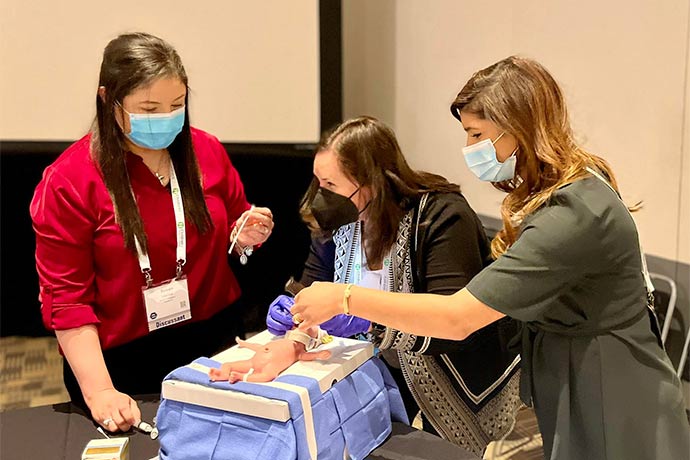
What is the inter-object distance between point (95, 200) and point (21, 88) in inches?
78.5

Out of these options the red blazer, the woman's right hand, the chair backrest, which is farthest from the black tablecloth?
the chair backrest

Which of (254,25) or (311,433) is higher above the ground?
(254,25)

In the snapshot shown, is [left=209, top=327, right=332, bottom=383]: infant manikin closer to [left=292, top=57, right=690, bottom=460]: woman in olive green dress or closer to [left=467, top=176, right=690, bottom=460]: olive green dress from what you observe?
[left=292, top=57, right=690, bottom=460]: woman in olive green dress

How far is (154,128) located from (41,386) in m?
2.53

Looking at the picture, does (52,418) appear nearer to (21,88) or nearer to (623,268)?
(623,268)

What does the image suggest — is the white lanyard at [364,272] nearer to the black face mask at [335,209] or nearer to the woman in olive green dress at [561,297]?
the black face mask at [335,209]

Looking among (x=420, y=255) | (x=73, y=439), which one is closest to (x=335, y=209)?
(x=420, y=255)

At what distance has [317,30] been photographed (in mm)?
3451

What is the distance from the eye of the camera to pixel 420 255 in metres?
1.59

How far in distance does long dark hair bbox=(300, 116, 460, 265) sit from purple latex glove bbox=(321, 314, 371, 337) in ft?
0.77

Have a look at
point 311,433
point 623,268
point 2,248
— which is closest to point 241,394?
point 311,433

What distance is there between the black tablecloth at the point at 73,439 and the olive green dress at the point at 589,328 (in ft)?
0.71

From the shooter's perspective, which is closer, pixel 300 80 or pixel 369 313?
pixel 369 313

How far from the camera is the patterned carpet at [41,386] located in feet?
9.12
